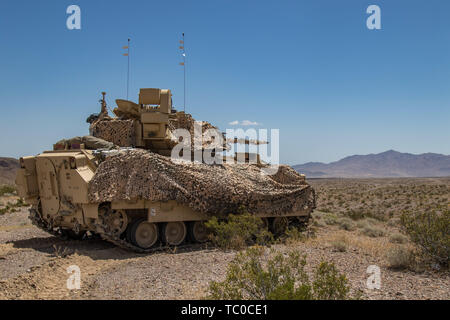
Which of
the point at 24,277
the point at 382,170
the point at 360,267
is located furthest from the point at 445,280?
the point at 382,170

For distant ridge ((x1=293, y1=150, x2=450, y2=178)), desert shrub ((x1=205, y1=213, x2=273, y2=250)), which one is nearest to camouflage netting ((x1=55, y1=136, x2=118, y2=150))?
desert shrub ((x1=205, y1=213, x2=273, y2=250))

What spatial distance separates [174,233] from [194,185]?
1.59 metres

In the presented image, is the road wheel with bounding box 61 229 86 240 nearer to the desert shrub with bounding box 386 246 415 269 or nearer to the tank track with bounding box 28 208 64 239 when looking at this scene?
the tank track with bounding box 28 208 64 239

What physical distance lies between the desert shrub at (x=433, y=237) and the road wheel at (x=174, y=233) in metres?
5.65

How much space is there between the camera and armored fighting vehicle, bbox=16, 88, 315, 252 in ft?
34.0

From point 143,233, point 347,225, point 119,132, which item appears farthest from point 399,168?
point 143,233

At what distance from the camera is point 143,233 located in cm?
1116

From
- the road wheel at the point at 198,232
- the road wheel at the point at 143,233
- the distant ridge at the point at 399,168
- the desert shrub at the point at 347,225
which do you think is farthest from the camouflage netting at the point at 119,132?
the distant ridge at the point at 399,168

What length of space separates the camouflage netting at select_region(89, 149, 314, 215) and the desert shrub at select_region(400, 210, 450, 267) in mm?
4303

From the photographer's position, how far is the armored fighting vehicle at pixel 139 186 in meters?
10.4

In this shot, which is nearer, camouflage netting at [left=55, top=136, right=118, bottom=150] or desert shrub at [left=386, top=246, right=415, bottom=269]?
desert shrub at [left=386, top=246, right=415, bottom=269]

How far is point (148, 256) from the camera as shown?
10055mm

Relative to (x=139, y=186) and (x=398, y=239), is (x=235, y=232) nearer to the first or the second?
(x=139, y=186)
